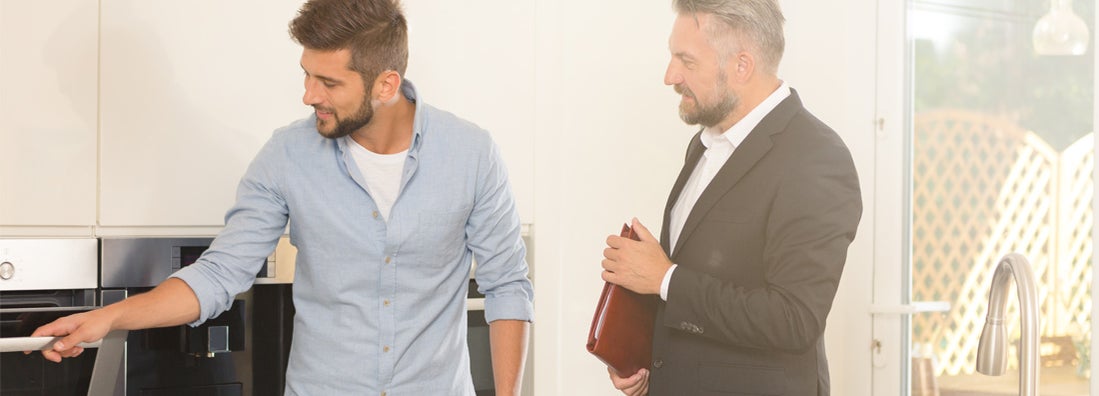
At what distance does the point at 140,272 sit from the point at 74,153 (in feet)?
0.87

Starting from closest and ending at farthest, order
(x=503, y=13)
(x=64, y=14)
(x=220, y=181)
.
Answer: (x=64, y=14) → (x=220, y=181) → (x=503, y=13)

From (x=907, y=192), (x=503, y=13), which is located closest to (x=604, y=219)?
(x=503, y=13)

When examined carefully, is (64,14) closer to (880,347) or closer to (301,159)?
(301,159)

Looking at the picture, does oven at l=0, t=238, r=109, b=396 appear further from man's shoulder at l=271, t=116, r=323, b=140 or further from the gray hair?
the gray hair

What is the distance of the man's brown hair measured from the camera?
1711 mm

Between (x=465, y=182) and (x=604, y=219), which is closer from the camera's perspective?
(x=465, y=182)

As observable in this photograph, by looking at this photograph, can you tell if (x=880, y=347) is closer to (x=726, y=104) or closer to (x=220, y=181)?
(x=726, y=104)

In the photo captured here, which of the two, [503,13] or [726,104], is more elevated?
[503,13]

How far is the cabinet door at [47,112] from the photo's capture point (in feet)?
6.74

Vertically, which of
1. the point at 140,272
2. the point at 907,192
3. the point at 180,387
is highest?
the point at 907,192

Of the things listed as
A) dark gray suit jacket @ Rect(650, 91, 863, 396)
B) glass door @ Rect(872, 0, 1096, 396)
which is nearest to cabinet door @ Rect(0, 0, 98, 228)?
dark gray suit jacket @ Rect(650, 91, 863, 396)

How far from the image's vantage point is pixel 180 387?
87.7 inches

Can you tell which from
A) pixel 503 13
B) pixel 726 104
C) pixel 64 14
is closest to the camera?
pixel 726 104

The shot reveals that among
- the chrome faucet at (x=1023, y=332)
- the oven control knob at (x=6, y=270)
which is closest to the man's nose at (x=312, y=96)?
the oven control knob at (x=6, y=270)
